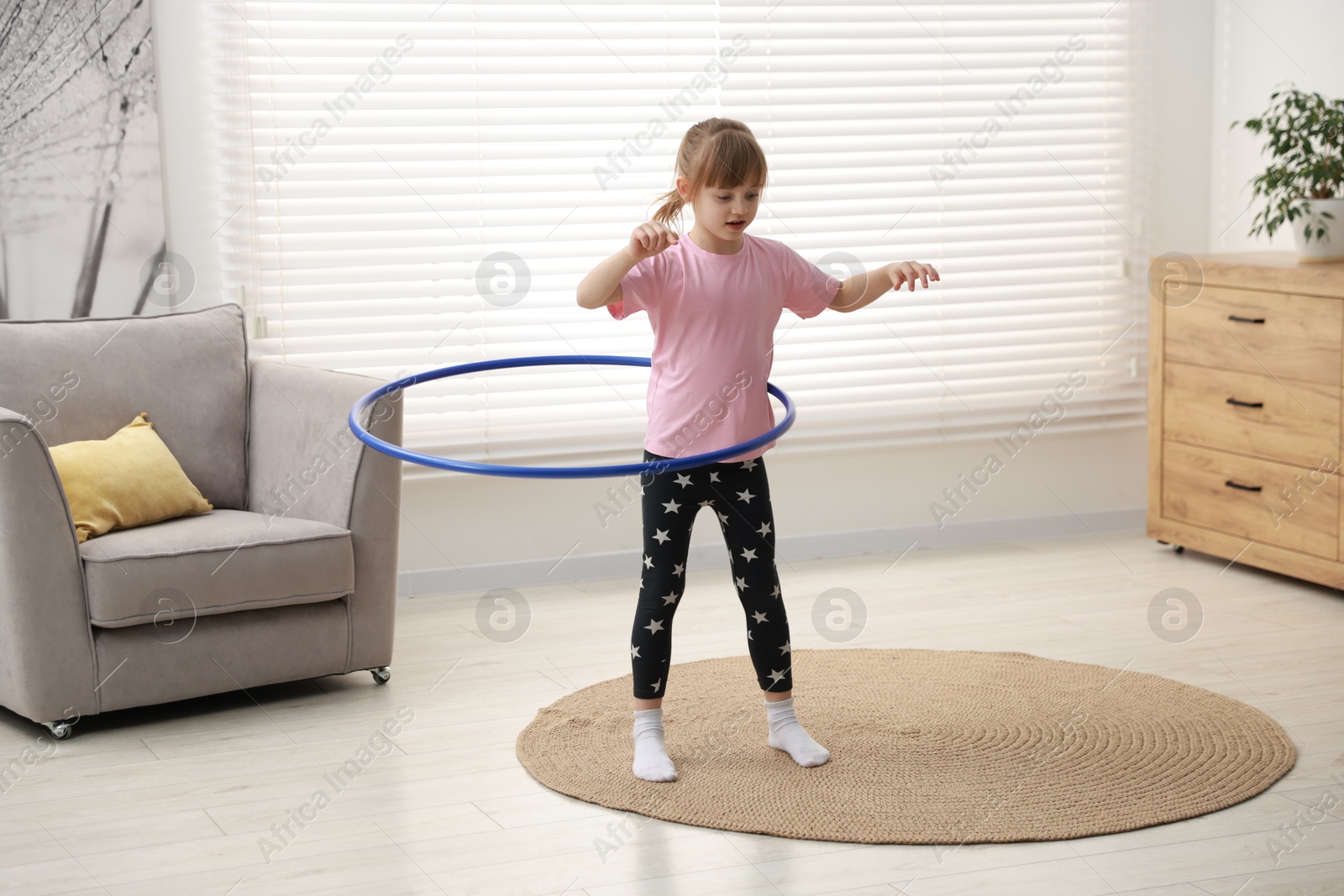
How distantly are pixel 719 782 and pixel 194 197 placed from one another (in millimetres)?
2275

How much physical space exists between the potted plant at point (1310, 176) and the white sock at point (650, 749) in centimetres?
243

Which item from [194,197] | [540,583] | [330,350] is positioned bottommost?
[540,583]

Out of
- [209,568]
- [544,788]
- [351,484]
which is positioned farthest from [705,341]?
[209,568]

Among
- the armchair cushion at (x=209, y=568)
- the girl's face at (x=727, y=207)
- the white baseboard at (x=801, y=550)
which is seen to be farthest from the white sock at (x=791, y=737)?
the white baseboard at (x=801, y=550)

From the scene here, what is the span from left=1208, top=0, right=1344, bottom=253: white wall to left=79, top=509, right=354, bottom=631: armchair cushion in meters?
3.06

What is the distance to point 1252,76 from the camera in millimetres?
4434

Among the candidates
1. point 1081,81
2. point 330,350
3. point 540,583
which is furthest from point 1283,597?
point 330,350

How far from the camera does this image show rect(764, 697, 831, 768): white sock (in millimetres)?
2613

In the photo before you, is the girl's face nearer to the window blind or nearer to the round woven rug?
the round woven rug

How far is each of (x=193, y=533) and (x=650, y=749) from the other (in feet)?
3.72

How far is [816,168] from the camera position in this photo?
4242 millimetres

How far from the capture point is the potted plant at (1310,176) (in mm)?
3842

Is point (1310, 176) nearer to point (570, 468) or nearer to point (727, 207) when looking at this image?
point (727, 207)

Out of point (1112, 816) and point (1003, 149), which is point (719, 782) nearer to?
point (1112, 816)
